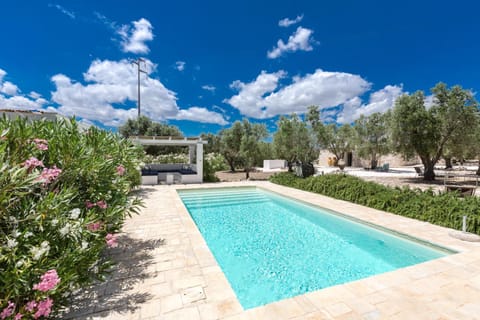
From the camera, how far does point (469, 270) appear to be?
11.0 feet

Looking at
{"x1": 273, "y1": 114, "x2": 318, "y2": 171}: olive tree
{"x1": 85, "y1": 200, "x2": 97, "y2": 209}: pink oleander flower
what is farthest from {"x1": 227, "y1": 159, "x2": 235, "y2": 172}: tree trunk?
{"x1": 85, "y1": 200, "x2": 97, "y2": 209}: pink oleander flower

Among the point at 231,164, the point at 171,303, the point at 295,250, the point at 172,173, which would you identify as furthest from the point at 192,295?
the point at 231,164

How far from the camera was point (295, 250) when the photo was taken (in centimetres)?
503

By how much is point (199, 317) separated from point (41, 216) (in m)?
1.96

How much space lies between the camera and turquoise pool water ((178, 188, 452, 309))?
12.4ft

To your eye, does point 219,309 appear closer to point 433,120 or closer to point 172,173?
point 172,173

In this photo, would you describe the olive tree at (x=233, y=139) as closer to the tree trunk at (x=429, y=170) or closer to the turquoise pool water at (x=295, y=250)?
the turquoise pool water at (x=295, y=250)

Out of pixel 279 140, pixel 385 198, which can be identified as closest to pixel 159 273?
pixel 385 198

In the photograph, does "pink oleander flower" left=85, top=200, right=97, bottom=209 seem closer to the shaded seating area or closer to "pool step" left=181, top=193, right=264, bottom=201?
"pool step" left=181, top=193, right=264, bottom=201

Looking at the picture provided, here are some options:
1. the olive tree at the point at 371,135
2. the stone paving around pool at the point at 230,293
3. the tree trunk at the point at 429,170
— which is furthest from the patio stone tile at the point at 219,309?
the olive tree at the point at 371,135

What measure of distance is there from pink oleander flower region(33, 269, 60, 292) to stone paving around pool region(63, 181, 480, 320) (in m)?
0.93

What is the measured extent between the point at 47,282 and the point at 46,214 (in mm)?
604

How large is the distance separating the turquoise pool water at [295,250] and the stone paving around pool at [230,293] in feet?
2.35

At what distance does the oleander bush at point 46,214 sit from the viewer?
170 centimetres
